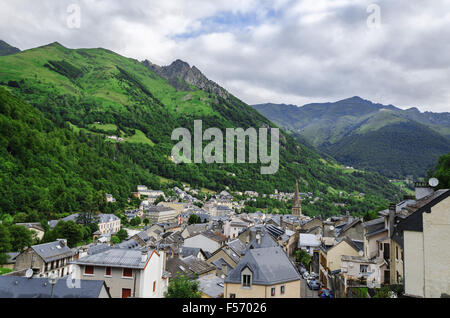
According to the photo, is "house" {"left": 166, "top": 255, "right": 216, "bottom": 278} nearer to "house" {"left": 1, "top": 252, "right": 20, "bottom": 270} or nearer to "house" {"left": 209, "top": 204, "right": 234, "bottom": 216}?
"house" {"left": 1, "top": 252, "right": 20, "bottom": 270}

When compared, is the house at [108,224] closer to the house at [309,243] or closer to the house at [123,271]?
the house at [309,243]

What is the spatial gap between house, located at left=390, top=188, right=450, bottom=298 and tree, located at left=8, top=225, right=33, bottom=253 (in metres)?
72.0

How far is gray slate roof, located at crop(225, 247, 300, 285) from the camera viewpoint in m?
27.8

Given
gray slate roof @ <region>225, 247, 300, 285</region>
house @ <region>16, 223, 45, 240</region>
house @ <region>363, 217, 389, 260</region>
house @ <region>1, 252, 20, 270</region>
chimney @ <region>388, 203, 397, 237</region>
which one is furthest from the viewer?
house @ <region>16, 223, 45, 240</region>

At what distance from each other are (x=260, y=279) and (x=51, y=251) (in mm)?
45823

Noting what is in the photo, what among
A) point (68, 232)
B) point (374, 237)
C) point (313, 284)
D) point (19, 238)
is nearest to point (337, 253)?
point (313, 284)

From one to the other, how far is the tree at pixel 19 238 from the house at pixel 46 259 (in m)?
13.6

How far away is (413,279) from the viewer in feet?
74.0

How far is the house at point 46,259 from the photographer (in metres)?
54.3


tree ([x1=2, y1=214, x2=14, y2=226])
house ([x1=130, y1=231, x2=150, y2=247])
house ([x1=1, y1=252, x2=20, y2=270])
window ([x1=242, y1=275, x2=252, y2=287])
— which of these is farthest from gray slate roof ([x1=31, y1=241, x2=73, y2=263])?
window ([x1=242, y1=275, x2=252, y2=287])

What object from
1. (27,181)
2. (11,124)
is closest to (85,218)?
(27,181)

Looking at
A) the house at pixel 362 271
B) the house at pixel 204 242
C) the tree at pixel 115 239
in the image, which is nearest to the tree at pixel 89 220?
the tree at pixel 115 239
